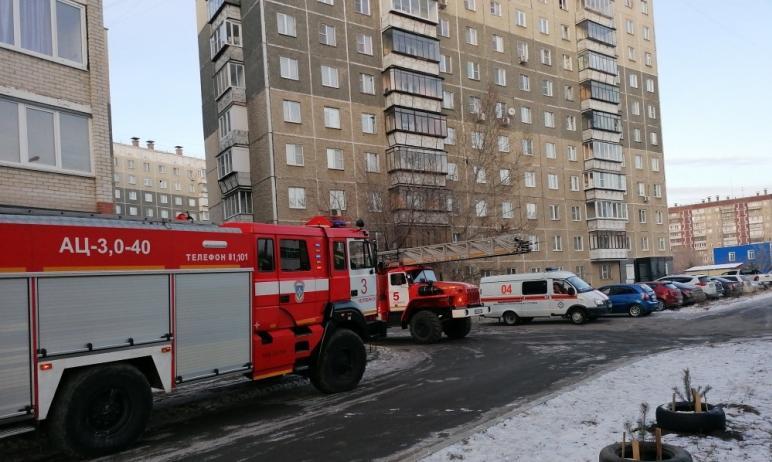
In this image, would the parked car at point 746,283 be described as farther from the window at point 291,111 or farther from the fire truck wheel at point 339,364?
the fire truck wheel at point 339,364

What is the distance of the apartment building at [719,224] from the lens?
140 m

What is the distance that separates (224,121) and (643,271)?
4231cm

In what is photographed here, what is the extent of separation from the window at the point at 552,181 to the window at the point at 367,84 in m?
19.7

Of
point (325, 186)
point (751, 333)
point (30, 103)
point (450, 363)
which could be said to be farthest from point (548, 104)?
point (30, 103)

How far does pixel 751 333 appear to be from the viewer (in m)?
16.5

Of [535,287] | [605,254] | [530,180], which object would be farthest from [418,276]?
[605,254]

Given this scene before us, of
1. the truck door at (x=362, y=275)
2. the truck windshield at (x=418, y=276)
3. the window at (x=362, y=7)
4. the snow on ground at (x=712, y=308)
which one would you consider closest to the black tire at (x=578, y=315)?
the snow on ground at (x=712, y=308)

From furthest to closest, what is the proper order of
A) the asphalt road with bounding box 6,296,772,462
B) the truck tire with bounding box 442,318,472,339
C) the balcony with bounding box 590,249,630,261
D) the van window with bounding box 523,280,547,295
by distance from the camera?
the balcony with bounding box 590,249,630,261
the van window with bounding box 523,280,547,295
the truck tire with bounding box 442,318,472,339
the asphalt road with bounding box 6,296,772,462

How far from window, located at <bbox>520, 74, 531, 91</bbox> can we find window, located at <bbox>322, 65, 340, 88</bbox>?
62.8 ft

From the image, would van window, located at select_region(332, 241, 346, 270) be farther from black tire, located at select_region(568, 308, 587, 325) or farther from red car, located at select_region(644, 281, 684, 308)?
red car, located at select_region(644, 281, 684, 308)

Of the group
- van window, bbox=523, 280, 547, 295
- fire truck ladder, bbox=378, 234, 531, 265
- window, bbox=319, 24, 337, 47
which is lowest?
van window, bbox=523, 280, 547, 295

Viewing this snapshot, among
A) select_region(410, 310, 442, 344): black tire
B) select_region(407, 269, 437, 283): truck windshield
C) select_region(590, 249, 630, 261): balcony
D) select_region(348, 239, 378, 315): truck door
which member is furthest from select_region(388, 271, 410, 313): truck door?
select_region(590, 249, 630, 261): balcony

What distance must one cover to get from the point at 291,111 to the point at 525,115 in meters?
22.9

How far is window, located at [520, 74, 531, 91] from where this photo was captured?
48.1m
